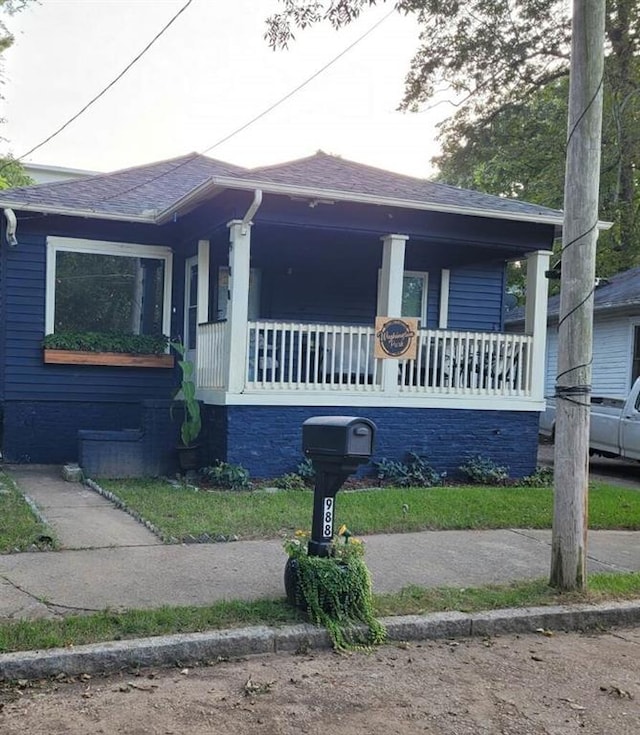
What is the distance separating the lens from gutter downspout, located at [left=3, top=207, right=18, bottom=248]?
10.8 metres

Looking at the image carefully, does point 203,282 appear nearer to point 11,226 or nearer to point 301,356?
point 301,356

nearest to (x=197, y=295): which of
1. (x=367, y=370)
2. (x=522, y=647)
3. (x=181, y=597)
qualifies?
(x=367, y=370)

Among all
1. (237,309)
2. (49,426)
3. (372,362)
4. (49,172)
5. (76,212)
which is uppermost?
(49,172)

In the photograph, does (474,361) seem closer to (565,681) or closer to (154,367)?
(154,367)

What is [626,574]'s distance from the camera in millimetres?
6352

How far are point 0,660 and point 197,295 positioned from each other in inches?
326

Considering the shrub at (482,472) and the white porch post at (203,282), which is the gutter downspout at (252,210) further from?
the shrub at (482,472)

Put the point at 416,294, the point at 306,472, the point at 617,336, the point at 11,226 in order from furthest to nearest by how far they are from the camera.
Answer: the point at 617,336
the point at 416,294
the point at 11,226
the point at 306,472

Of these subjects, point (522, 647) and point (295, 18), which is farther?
point (295, 18)

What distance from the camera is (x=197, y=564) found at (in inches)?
240

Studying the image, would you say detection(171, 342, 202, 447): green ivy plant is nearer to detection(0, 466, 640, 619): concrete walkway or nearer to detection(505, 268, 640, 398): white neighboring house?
detection(0, 466, 640, 619): concrete walkway

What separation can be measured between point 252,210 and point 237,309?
1.27 m

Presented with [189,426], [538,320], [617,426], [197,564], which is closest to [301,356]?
[189,426]

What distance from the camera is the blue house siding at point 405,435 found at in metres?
10.1
